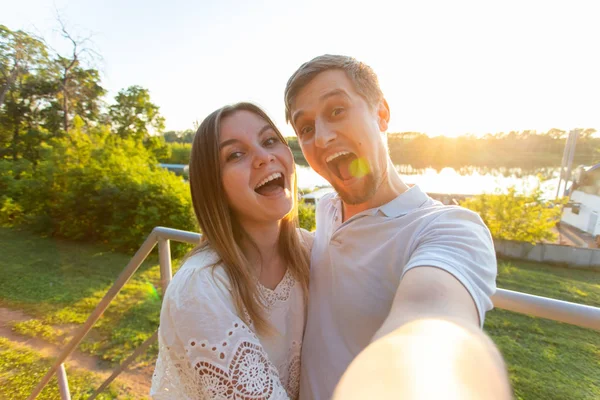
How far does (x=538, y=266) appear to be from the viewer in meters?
7.75

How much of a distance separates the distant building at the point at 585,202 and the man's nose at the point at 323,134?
1023 centimetres

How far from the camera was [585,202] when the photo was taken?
31.3 ft

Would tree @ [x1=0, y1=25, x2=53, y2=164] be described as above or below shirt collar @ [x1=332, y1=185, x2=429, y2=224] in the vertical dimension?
above

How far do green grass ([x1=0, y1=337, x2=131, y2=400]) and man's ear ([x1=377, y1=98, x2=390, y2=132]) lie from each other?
3.52 meters

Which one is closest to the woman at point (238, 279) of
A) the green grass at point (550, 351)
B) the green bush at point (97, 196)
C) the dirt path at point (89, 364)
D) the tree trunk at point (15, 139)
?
the dirt path at point (89, 364)

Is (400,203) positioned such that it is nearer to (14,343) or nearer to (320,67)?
(320,67)

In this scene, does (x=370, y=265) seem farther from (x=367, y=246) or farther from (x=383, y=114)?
(x=383, y=114)

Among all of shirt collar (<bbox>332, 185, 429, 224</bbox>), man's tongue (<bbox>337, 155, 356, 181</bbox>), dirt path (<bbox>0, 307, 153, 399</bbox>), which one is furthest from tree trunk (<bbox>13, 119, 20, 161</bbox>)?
shirt collar (<bbox>332, 185, 429, 224</bbox>)

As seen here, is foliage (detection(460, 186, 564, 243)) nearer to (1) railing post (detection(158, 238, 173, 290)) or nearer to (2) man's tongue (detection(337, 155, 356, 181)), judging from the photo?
(2) man's tongue (detection(337, 155, 356, 181))

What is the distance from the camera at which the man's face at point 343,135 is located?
56.6 inches

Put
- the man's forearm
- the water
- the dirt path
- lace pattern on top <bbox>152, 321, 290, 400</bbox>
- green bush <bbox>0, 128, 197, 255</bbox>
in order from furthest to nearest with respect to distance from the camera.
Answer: the water, green bush <bbox>0, 128, 197, 255</bbox>, the dirt path, lace pattern on top <bbox>152, 321, 290, 400</bbox>, the man's forearm

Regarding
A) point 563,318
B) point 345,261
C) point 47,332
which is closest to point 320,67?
point 345,261

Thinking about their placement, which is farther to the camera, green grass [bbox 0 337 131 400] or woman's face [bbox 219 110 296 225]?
green grass [bbox 0 337 131 400]

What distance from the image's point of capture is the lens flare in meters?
1.42
